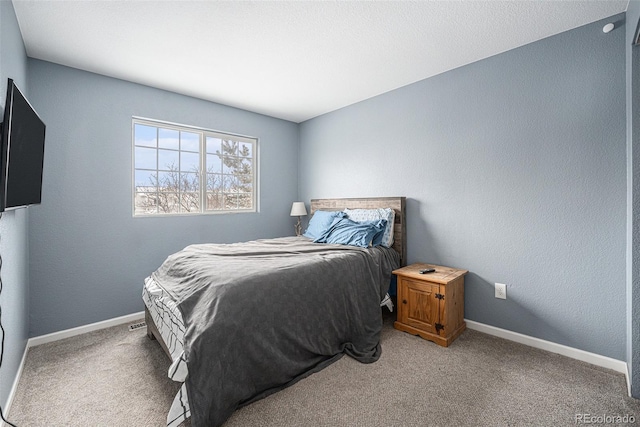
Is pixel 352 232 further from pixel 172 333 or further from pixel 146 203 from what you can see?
pixel 146 203

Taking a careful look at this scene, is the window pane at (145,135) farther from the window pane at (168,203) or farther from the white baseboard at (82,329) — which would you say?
the white baseboard at (82,329)

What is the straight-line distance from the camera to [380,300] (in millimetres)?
2576

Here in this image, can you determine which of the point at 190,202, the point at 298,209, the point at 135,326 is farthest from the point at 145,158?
the point at 298,209

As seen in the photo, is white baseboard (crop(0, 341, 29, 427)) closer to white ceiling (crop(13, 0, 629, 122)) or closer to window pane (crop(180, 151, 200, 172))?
window pane (crop(180, 151, 200, 172))

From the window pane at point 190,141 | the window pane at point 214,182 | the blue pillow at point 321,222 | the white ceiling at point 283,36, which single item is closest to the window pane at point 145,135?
the window pane at point 190,141

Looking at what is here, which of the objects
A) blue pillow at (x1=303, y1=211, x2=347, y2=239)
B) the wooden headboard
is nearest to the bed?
the wooden headboard

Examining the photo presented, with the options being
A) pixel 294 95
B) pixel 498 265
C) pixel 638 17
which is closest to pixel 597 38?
pixel 638 17

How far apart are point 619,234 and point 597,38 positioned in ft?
4.58

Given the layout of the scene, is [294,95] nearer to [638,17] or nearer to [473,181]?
[473,181]

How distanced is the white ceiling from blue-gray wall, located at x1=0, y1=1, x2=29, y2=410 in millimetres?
268

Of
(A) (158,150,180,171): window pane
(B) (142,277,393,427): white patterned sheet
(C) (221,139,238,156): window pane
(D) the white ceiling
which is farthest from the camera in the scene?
(C) (221,139,238,156): window pane

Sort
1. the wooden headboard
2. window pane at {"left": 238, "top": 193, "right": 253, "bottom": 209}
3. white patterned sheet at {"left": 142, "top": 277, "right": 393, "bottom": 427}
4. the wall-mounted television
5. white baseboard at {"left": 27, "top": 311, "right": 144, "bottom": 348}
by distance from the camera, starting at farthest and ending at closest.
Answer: window pane at {"left": 238, "top": 193, "right": 253, "bottom": 209}
the wooden headboard
white baseboard at {"left": 27, "top": 311, "right": 144, "bottom": 348}
white patterned sheet at {"left": 142, "top": 277, "right": 393, "bottom": 427}
the wall-mounted television

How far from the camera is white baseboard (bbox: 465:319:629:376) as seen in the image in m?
1.99

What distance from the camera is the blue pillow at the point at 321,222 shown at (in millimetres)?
3413
